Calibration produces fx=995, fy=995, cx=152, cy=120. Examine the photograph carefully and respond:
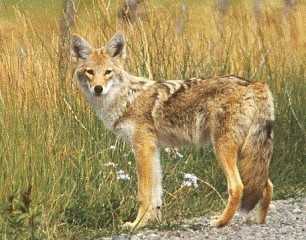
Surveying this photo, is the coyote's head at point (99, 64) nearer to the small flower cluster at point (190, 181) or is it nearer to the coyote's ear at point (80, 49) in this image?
the coyote's ear at point (80, 49)

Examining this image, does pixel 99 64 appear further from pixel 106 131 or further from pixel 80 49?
pixel 106 131

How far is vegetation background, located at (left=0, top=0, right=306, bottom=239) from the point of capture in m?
7.80

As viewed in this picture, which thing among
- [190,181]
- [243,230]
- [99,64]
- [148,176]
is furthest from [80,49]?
[243,230]

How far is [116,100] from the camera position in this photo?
851 centimetres

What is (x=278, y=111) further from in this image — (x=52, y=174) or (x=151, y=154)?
(x=52, y=174)

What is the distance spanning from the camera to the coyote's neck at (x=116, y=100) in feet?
27.8

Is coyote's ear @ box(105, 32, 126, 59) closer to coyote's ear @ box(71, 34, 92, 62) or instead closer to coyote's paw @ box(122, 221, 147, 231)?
coyote's ear @ box(71, 34, 92, 62)

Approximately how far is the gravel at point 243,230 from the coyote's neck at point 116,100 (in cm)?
112

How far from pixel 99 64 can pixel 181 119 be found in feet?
2.77

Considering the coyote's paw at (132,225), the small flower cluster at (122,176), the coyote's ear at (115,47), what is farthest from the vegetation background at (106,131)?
the coyote's ear at (115,47)

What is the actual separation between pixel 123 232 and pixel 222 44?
3.49 metres

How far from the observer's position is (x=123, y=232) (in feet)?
25.3

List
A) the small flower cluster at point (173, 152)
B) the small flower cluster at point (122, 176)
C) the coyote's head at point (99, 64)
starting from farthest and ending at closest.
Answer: the small flower cluster at point (173, 152)
the coyote's head at point (99, 64)
the small flower cluster at point (122, 176)

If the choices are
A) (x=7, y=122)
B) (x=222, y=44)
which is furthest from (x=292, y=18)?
(x=7, y=122)
